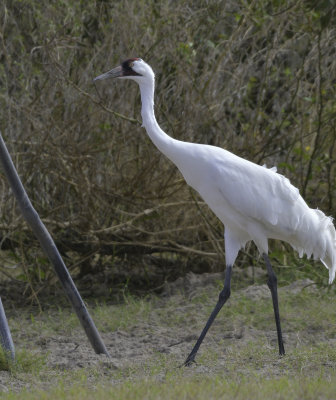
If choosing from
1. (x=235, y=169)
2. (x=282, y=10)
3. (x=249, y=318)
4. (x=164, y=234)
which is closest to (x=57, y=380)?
(x=235, y=169)

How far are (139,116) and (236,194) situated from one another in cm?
246

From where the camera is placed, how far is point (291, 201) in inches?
239

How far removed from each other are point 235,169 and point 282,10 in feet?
9.52

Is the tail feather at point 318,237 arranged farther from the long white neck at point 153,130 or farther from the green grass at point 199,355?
the long white neck at point 153,130

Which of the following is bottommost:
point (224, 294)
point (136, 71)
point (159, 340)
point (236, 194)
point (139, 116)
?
point (159, 340)

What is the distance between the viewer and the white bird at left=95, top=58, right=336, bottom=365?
18.9 feet

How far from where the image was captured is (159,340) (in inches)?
257

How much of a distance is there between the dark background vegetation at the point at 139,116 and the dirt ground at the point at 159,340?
81 centimetres

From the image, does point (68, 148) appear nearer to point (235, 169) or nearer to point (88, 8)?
point (88, 8)

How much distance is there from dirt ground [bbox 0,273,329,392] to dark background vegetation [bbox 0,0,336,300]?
81cm

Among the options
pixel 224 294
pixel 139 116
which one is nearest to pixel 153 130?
pixel 224 294

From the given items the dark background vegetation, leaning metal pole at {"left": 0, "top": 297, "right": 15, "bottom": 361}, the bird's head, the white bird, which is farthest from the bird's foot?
the dark background vegetation

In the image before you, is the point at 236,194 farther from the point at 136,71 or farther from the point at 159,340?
the point at 159,340

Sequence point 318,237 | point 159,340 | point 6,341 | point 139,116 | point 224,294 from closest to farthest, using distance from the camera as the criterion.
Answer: point 6,341, point 224,294, point 318,237, point 159,340, point 139,116
